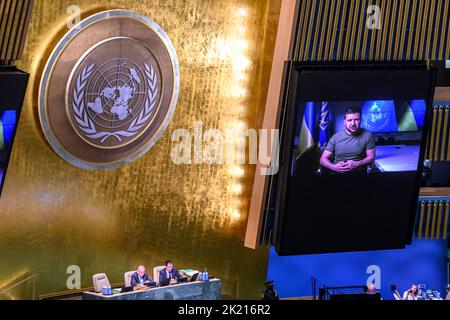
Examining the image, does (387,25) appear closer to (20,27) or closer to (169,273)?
(169,273)

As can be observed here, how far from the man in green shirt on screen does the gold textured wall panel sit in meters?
1.48

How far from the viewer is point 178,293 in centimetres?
1360

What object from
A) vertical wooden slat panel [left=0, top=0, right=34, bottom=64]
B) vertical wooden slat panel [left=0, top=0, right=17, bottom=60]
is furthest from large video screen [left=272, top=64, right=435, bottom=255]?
vertical wooden slat panel [left=0, top=0, right=17, bottom=60]

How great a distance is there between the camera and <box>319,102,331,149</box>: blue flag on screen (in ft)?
44.3

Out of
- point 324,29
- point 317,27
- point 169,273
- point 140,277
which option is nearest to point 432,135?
point 324,29

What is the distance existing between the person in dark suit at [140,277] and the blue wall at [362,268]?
102 inches

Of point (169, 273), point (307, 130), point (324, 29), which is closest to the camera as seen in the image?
point (307, 130)

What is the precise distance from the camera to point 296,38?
13664mm

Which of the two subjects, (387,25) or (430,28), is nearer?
(387,25)

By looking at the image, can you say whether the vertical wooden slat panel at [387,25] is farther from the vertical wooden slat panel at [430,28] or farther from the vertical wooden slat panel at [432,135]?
the vertical wooden slat panel at [432,135]

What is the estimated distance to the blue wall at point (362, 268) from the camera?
621 inches

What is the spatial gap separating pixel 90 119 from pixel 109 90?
0.48 m

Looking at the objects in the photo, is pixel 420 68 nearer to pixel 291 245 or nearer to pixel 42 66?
pixel 291 245

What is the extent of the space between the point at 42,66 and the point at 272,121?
3.28m
